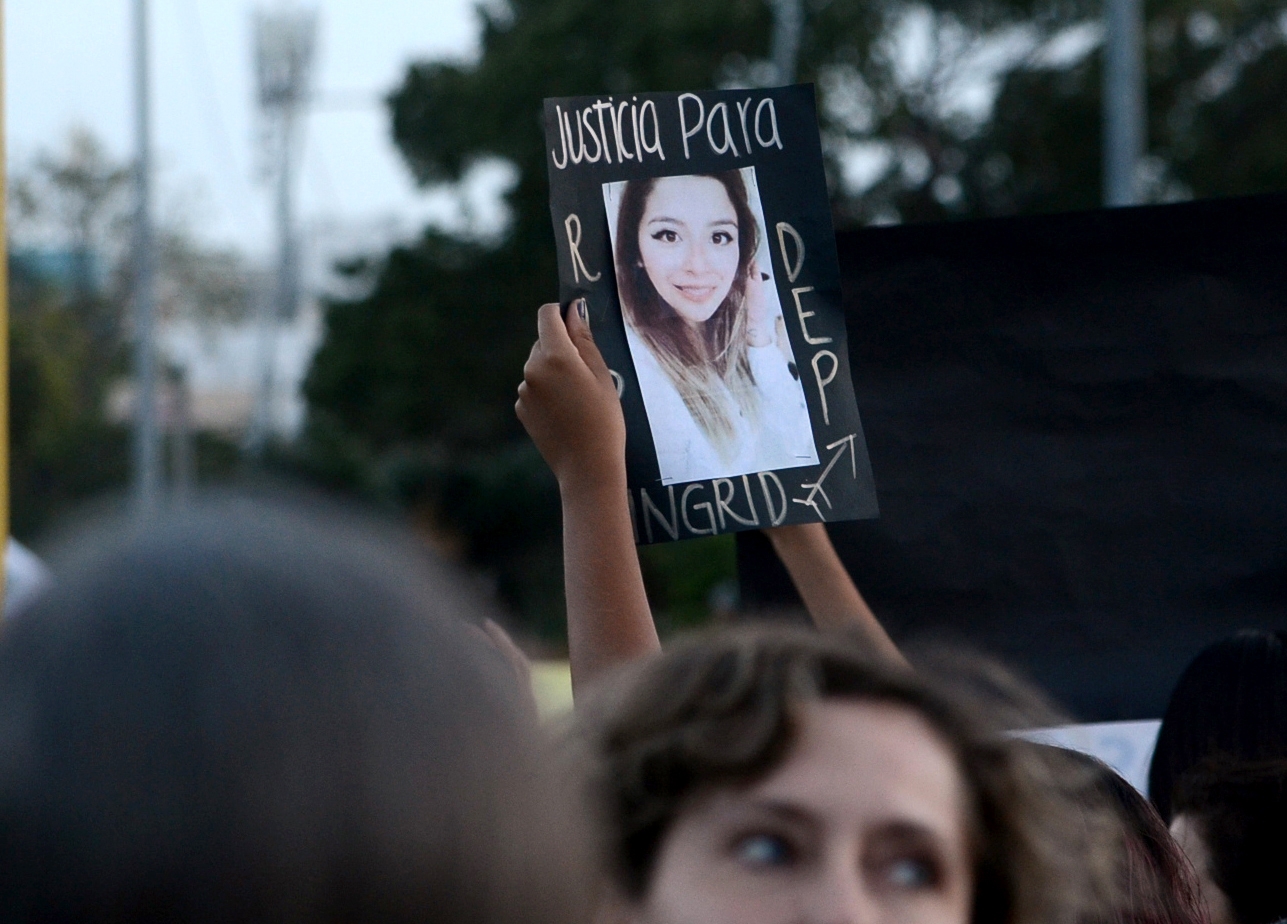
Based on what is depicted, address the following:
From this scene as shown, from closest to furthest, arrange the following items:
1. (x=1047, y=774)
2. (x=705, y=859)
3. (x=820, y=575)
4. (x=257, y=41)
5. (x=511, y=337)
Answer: (x=705, y=859)
(x=1047, y=774)
(x=820, y=575)
(x=511, y=337)
(x=257, y=41)

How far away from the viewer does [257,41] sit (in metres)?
33.5

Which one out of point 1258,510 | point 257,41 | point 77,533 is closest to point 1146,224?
point 1258,510

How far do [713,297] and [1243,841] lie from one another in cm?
97

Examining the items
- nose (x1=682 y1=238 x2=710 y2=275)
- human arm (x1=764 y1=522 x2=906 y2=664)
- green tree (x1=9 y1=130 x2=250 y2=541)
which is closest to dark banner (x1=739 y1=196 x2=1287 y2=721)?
human arm (x1=764 y1=522 x2=906 y2=664)

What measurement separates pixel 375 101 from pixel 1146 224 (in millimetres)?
22708

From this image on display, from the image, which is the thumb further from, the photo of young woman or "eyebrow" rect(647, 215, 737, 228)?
"eyebrow" rect(647, 215, 737, 228)

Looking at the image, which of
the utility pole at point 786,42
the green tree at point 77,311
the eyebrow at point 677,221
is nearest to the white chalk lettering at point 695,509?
the eyebrow at point 677,221

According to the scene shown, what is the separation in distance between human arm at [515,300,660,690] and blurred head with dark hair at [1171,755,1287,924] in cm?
86

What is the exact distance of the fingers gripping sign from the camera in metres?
1.90

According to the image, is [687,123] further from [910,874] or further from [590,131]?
[910,874]

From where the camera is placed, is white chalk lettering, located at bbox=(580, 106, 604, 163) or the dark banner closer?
white chalk lettering, located at bbox=(580, 106, 604, 163)

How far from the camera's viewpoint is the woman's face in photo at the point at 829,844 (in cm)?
98

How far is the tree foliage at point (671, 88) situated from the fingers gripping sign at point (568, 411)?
59.2 ft

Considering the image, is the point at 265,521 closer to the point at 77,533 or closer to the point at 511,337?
the point at 77,533
